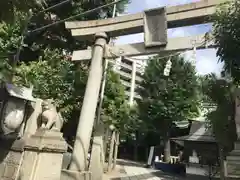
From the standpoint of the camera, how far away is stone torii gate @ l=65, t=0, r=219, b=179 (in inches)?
287

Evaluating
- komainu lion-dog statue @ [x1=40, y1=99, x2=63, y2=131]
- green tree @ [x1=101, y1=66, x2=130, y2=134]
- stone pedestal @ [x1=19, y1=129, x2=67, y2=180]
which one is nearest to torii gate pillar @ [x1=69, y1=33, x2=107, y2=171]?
komainu lion-dog statue @ [x1=40, y1=99, x2=63, y2=131]

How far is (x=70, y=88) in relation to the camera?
11445mm

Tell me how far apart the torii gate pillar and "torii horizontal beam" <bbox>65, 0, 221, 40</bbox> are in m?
0.42

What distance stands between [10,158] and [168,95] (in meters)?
15.9

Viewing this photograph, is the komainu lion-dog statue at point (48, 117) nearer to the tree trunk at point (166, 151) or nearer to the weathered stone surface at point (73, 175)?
the weathered stone surface at point (73, 175)

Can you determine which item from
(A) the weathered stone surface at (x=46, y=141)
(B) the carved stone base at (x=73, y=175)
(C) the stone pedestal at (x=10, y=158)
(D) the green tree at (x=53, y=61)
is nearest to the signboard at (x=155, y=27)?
(D) the green tree at (x=53, y=61)

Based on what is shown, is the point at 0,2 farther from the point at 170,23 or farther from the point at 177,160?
the point at 177,160

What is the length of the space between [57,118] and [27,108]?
80cm

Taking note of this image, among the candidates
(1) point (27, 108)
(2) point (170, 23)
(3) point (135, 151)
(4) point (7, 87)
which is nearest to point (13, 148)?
→ (1) point (27, 108)

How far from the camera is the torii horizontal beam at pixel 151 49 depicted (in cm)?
724

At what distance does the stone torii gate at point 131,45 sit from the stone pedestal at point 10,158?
180 centimetres

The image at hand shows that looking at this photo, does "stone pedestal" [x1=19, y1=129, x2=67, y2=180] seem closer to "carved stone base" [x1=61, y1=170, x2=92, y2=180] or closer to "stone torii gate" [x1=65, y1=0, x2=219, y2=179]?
"carved stone base" [x1=61, y1=170, x2=92, y2=180]

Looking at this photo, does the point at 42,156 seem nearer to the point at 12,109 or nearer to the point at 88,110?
the point at 12,109

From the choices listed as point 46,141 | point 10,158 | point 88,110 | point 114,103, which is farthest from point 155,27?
point 114,103
